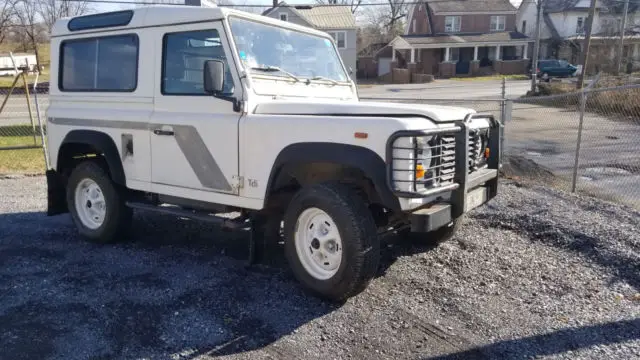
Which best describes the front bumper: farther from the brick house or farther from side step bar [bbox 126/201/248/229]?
the brick house

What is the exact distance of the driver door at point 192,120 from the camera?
489 cm

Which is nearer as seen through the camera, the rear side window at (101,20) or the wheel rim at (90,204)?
the rear side window at (101,20)

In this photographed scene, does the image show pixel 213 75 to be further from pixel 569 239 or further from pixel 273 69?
pixel 569 239

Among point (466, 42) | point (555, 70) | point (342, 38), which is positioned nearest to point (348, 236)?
point (555, 70)

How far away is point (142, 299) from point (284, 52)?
264 centimetres

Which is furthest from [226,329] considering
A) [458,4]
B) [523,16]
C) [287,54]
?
[523,16]

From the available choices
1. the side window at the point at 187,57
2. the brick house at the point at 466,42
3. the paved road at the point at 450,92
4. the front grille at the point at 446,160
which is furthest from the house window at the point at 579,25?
the front grille at the point at 446,160

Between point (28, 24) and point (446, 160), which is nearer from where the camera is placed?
point (446, 160)

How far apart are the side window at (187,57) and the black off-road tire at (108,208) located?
1318 mm

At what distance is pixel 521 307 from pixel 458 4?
53489 mm

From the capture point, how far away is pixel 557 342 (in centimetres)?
380

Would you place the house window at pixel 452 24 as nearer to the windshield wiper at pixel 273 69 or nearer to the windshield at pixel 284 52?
the windshield at pixel 284 52

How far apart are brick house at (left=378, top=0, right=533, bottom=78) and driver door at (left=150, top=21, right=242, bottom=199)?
46267 millimetres

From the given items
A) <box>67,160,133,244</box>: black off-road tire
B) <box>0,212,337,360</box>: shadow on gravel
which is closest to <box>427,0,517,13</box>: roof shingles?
<box>0,212,337,360</box>: shadow on gravel
